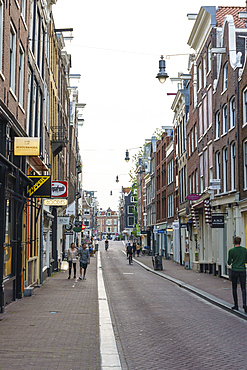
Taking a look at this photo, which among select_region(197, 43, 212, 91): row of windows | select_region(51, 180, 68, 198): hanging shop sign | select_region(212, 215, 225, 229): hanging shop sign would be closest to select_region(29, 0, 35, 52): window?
select_region(51, 180, 68, 198): hanging shop sign

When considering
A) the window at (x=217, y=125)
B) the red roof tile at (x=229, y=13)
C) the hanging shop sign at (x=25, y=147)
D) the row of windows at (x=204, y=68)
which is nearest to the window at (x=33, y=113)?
the hanging shop sign at (x=25, y=147)

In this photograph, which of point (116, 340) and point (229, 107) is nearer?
point (116, 340)

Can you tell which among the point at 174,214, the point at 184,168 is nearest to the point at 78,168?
the point at 174,214

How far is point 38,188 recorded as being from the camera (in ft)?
51.1

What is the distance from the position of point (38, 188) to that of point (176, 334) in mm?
7530

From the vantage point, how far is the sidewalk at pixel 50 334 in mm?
7137

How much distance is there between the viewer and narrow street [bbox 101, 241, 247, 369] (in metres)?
7.52

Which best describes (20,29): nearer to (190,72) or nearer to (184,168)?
(190,72)

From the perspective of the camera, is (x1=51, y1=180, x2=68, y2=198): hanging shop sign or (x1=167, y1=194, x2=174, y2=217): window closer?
(x1=51, y1=180, x2=68, y2=198): hanging shop sign

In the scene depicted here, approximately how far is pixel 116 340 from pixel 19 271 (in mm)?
6456

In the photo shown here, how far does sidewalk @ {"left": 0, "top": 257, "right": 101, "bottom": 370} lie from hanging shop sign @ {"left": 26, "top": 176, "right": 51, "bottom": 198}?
319 cm

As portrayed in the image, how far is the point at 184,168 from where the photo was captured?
3981 cm

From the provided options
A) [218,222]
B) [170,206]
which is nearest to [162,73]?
[218,222]

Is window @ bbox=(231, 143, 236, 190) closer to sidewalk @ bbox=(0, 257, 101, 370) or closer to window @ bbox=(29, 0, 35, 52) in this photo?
window @ bbox=(29, 0, 35, 52)
